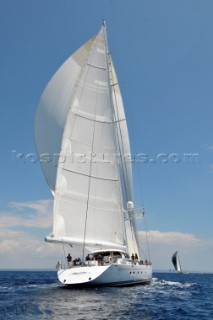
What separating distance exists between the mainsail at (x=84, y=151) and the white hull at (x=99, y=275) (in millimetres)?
2716

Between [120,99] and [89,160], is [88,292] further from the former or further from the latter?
[120,99]

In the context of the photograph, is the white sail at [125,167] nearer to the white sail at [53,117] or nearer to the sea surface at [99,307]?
the white sail at [53,117]

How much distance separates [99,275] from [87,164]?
895cm

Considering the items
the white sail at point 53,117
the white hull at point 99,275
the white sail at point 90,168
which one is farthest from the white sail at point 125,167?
the white hull at point 99,275

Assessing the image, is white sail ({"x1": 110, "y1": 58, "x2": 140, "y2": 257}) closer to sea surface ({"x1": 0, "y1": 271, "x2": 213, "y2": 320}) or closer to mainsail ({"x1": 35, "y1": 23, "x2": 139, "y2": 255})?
mainsail ({"x1": 35, "y1": 23, "x2": 139, "y2": 255})

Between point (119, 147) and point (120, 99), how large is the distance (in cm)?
542

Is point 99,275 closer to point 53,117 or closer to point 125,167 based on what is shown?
point 125,167

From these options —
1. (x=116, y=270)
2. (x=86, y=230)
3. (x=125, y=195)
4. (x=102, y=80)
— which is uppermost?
(x=102, y=80)

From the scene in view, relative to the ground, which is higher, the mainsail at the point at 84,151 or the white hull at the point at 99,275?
the mainsail at the point at 84,151

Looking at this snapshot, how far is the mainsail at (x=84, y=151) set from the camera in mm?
27094

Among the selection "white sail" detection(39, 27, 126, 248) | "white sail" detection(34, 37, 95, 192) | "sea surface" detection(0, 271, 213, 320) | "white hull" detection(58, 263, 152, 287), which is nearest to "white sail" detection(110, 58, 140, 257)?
"white sail" detection(39, 27, 126, 248)

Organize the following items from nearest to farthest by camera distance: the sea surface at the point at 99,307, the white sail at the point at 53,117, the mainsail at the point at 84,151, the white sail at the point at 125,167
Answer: the sea surface at the point at 99,307, the mainsail at the point at 84,151, the white sail at the point at 53,117, the white sail at the point at 125,167

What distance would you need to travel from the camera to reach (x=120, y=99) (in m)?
36.2

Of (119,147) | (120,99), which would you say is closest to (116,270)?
(119,147)
